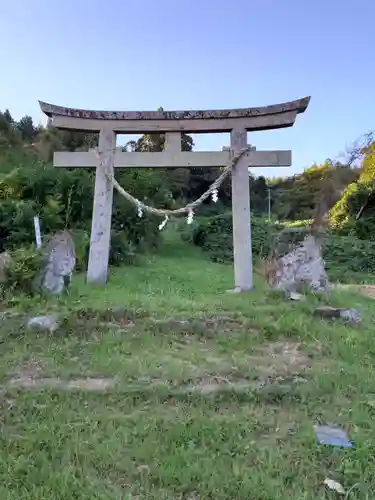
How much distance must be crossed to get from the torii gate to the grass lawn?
183 cm

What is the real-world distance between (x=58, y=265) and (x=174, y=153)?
2.56 meters

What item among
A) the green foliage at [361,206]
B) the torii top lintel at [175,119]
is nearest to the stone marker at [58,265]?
the torii top lintel at [175,119]

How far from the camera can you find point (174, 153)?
6422 mm

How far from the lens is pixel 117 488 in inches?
76.6

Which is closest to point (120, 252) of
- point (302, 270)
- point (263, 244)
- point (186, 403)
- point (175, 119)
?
point (175, 119)

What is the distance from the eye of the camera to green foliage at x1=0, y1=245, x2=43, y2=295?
14.8ft

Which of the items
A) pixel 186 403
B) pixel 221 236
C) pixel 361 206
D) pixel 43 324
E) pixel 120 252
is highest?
pixel 361 206

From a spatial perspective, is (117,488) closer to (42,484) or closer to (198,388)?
(42,484)

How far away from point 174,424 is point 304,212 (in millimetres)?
22776

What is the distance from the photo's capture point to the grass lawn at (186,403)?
200 cm

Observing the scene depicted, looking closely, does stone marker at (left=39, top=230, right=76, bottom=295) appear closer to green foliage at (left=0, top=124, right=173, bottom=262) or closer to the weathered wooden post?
the weathered wooden post

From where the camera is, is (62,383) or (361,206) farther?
(361,206)

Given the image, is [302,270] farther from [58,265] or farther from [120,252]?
[120,252]

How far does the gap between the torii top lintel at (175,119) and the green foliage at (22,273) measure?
2.66 metres
